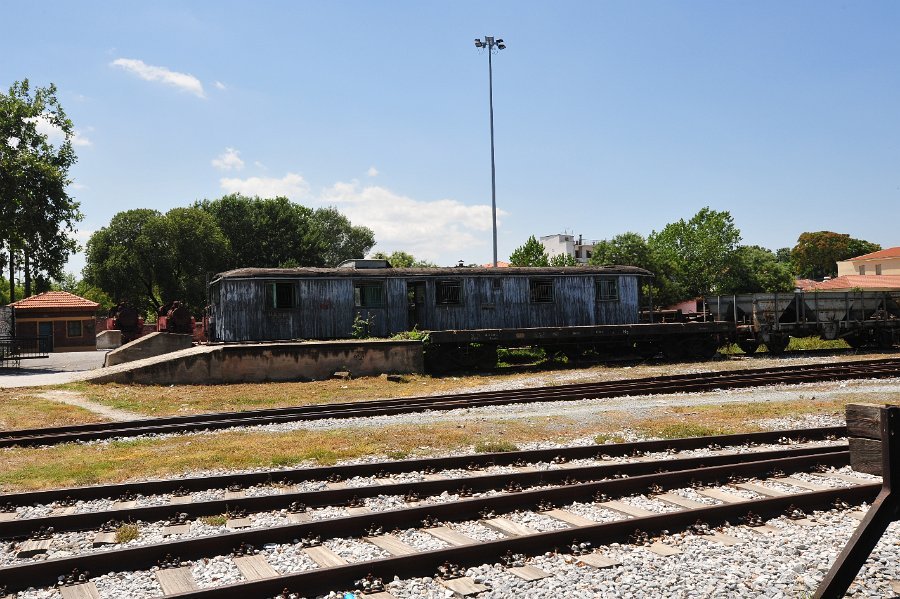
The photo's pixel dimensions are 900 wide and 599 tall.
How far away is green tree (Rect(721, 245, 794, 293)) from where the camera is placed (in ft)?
193

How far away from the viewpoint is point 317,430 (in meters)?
11.4

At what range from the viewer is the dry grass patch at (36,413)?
13164 millimetres

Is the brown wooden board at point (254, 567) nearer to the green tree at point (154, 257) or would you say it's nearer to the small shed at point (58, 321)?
the small shed at point (58, 321)

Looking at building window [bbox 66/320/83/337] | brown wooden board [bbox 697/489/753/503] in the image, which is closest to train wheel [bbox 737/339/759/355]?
brown wooden board [bbox 697/489/753/503]

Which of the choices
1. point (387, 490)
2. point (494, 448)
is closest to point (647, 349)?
point (494, 448)

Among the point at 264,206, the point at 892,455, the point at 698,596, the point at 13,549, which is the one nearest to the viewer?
the point at 892,455

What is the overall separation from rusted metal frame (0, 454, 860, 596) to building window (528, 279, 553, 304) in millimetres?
17438

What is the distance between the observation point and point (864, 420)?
3.91 metres

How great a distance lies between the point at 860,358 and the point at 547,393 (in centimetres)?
1337

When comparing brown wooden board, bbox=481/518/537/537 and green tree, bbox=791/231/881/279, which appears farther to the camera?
green tree, bbox=791/231/881/279

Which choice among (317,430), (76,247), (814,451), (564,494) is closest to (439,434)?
(317,430)

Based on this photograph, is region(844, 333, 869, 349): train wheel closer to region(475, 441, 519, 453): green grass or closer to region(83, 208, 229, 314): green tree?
region(475, 441, 519, 453): green grass

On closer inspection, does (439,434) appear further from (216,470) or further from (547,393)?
(547,393)

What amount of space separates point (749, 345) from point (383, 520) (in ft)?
77.2
